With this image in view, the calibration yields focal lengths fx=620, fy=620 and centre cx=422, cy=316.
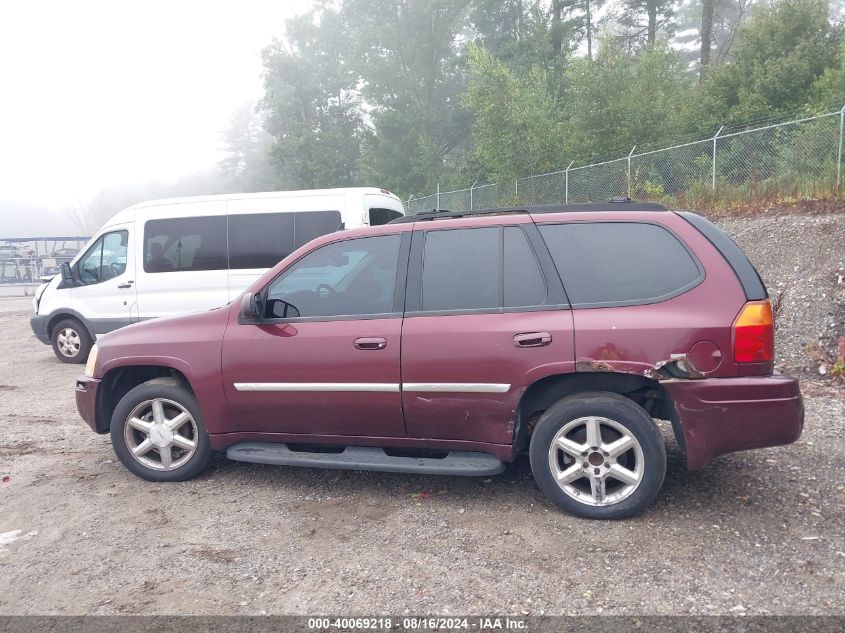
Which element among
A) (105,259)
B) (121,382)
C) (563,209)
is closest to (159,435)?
(121,382)

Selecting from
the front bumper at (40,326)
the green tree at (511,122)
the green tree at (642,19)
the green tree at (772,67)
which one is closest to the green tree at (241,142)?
Result: the green tree at (642,19)

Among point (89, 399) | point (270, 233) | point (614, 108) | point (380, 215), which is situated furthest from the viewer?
point (614, 108)

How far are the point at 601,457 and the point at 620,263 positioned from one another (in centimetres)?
110

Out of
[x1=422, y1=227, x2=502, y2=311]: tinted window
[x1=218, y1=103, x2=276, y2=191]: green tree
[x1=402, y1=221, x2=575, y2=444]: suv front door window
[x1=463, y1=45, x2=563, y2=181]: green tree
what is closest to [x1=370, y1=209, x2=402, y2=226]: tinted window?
[x1=422, y1=227, x2=502, y2=311]: tinted window

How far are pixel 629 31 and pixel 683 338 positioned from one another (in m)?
36.1

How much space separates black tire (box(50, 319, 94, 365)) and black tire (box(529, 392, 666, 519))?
8401 millimetres

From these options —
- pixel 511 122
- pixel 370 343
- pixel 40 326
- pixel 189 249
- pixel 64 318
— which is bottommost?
pixel 40 326

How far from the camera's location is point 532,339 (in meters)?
3.48

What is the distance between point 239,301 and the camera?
4141mm

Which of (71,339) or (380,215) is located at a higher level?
(380,215)

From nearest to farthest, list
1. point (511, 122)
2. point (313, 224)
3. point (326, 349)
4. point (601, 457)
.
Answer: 1. point (601, 457)
2. point (326, 349)
3. point (313, 224)
4. point (511, 122)

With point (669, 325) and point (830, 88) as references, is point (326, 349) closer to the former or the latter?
point (669, 325)

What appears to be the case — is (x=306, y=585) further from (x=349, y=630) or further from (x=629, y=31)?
(x=629, y=31)

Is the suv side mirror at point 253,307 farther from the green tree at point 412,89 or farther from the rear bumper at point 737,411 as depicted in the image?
the green tree at point 412,89
